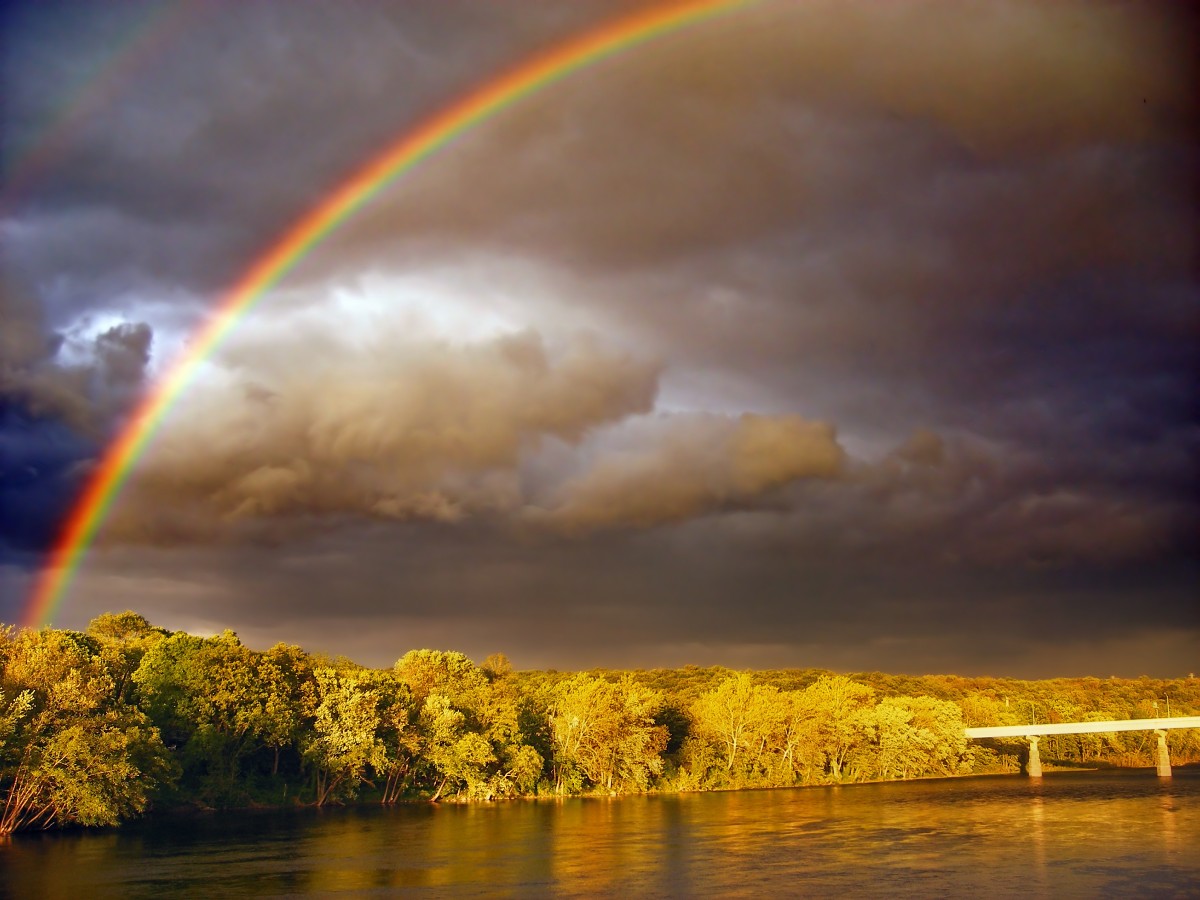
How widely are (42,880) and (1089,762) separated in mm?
187276

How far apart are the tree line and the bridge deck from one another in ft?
20.9

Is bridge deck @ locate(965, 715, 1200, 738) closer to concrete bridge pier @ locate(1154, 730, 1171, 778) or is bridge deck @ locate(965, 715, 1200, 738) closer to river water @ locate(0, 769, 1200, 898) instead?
concrete bridge pier @ locate(1154, 730, 1171, 778)

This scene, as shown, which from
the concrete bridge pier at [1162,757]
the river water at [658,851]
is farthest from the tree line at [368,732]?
the concrete bridge pier at [1162,757]

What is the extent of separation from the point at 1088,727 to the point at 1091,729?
2.42 feet

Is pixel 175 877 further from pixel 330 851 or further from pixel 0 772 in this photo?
pixel 0 772

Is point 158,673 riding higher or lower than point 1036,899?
higher

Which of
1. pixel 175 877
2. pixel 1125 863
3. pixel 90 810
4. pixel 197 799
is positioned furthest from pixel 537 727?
pixel 1125 863

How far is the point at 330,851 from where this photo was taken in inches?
3191

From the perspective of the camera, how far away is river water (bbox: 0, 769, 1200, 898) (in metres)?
59.8

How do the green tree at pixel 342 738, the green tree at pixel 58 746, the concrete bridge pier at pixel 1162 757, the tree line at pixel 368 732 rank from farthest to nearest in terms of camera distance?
the concrete bridge pier at pixel 1162 757
the green tree at pixel 342 738
the tree line at pixel 368 732
the green tree at pixel 58 746

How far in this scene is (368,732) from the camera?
124125mm

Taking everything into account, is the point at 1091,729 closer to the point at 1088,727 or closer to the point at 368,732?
the point at 1088,727

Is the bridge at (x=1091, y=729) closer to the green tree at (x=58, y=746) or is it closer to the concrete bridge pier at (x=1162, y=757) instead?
the concrete bridge pier at (x=1162, y=757)

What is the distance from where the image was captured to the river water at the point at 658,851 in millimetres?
59781
